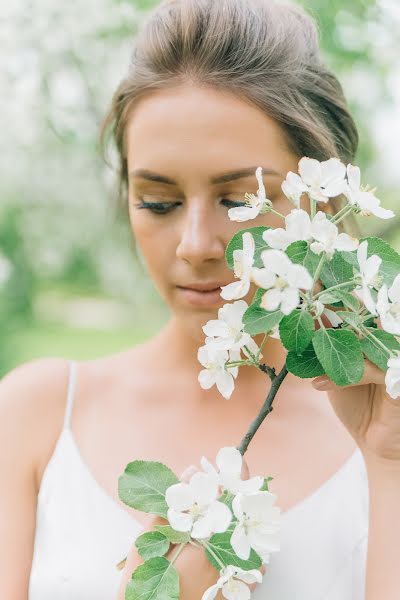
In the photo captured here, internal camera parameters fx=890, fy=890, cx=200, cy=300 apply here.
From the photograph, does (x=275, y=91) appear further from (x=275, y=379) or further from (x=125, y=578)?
(x=125, y=578)

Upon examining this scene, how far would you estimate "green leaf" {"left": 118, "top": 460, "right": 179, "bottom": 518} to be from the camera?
3.38 ft

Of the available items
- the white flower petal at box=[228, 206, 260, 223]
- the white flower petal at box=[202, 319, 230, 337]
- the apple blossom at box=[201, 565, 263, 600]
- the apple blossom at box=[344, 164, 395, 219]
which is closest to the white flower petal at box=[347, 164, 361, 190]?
the apple blossom at box=[344, 164, 395, 219]

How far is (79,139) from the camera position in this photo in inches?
148

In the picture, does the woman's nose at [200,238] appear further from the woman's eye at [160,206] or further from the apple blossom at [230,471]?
the apple blossom at [230,471]

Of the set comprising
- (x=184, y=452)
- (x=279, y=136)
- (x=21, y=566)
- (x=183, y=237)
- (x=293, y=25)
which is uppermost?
(x=293, y=25)

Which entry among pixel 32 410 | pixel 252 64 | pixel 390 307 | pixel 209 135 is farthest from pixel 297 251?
pixel 32 410

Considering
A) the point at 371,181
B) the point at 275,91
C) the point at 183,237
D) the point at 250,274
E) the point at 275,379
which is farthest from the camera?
the point at 371,181

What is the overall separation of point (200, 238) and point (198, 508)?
54 cm

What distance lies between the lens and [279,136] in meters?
1.46

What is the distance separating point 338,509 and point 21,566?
56 cm

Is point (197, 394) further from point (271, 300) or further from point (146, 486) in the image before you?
point (271, 300)

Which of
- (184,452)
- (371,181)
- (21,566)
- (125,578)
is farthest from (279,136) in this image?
(371,181)

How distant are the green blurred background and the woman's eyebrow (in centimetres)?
56

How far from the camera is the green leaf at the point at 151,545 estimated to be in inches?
40.6
